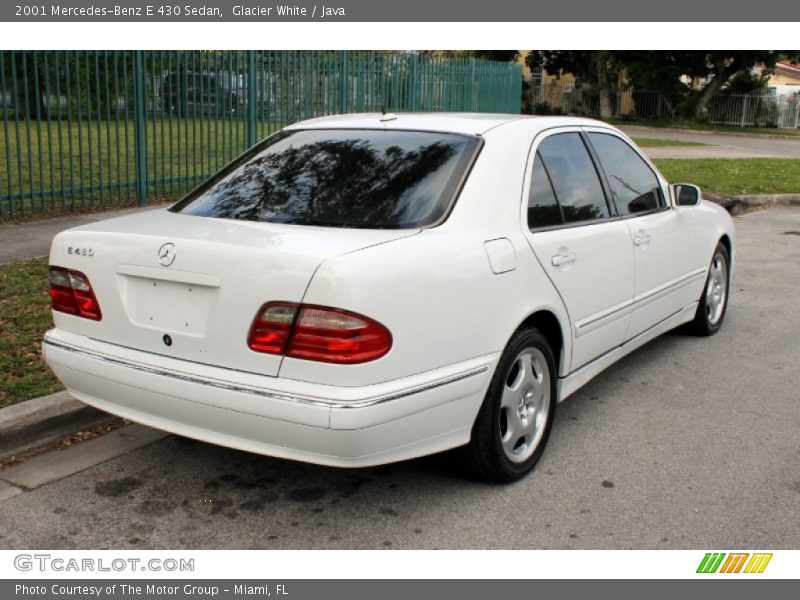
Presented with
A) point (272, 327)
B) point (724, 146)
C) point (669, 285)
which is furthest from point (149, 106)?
point (724, 146)

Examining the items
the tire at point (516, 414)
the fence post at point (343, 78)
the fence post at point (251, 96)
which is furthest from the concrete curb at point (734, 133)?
the tire at point (516, 414)

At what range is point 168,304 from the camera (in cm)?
350

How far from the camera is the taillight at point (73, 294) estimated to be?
12.3 ft

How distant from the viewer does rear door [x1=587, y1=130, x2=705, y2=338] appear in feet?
16.5

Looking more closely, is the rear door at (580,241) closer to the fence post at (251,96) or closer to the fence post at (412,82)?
the fence post at (251,96)

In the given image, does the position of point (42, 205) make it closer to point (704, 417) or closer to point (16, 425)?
point (16, 425)

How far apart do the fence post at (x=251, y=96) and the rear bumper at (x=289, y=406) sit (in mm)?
9675

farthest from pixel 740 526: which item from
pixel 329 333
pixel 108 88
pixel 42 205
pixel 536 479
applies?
pixel 108 88

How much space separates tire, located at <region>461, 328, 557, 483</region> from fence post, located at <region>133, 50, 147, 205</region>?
8.38 metres

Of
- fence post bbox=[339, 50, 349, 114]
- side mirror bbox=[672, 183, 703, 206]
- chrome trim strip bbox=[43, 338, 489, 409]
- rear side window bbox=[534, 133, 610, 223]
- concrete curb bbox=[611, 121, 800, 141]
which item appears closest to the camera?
chrome trim strip bbox=[43, 338, 489, 409]

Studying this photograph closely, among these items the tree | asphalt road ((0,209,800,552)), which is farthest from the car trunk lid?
the tree

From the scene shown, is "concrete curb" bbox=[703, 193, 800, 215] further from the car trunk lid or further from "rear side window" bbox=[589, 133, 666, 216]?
the car trunk lid

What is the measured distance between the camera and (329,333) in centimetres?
317

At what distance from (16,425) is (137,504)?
93cm
